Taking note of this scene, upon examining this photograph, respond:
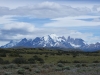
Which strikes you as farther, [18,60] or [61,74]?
[18,60]

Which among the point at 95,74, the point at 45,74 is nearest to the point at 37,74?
the point at 45,74

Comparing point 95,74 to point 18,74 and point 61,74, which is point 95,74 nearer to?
point 61,74

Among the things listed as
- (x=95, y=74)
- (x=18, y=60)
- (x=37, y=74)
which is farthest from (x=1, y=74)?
(x=18, y=60)

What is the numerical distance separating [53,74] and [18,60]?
23.6m

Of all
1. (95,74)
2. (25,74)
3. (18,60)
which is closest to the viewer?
(95,74)

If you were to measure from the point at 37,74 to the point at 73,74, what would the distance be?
10.0 feet

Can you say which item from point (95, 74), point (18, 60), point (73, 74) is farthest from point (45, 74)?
point (18, 60)

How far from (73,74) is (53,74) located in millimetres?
1632

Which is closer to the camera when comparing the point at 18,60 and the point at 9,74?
the point at 9,74

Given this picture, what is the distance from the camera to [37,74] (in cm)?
2538

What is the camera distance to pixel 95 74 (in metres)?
24.5

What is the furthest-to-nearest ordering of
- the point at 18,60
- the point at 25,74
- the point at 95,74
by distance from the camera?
1. the point at 18,60
2. the point at 25,74
3. the point at 95,74

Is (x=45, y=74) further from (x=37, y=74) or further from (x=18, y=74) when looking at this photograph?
(x=18, y=74)

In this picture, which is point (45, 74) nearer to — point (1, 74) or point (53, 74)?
point (53, 74)
